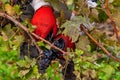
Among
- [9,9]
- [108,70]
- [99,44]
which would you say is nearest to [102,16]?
[99,44]

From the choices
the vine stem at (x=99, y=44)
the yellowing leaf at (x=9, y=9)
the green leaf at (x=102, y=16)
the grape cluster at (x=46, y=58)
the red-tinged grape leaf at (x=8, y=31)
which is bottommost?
the grape cluster at (x=46, y=58)

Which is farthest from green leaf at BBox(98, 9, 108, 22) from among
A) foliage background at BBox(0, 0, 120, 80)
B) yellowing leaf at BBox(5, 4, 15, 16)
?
yellowing leaf at BBox(5, 4, 15, 16)

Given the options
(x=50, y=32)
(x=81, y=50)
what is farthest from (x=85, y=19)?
(x=50, y=32)

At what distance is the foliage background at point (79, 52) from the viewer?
4.91ft

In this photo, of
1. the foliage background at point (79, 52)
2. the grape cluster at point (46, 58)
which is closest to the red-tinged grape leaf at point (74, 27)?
the foliage background at point (79, 52)

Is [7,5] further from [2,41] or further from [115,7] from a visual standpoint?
[115,7]

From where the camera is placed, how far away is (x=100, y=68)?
1.49 meters

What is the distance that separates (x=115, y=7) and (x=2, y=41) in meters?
0.49

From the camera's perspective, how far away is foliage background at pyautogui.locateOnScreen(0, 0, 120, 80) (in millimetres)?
1495

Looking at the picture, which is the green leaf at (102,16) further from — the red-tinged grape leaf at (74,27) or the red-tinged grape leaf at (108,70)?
the red-tinged grape leaf at (108,70)

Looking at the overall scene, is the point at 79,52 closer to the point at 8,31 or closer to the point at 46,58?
the point at 46,58

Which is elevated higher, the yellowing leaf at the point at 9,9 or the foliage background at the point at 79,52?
the yellowing leaf at the point at 9,9

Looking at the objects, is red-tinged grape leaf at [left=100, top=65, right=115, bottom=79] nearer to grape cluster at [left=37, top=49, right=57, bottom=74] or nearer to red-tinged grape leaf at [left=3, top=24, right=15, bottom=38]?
grape cluster at [left=37, top=49, right=57, bottom=74]

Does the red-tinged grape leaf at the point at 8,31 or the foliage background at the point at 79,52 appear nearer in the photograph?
A: the foliage background at the point at 79,52
